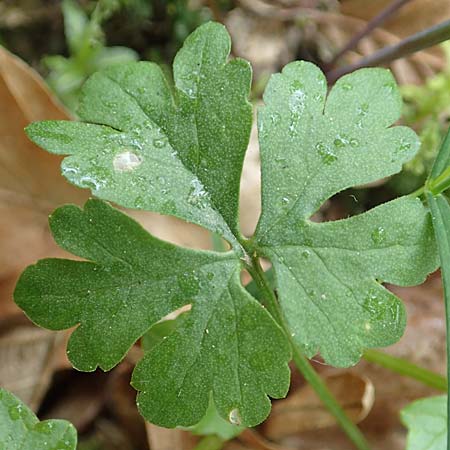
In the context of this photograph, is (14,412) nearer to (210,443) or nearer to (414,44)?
(210,443)

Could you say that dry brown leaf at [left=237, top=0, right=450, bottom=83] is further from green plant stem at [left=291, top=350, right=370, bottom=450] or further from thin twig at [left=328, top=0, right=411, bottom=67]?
green plant stem at [left=291, top=350, right=370, bottom=450]

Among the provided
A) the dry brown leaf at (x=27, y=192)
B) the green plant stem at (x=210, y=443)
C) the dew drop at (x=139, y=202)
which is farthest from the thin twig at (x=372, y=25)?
the green plant stem at (x=210, y=443)

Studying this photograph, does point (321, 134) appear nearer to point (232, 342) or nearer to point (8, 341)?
point (232, 342)

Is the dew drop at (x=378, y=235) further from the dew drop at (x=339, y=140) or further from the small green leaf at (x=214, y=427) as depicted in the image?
the small green leaf at (x=214, y=427)

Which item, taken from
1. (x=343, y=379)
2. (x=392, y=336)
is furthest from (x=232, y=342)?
(x=343, y=379)

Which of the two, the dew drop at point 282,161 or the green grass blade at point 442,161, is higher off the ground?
the green grass blade at point 442,161
